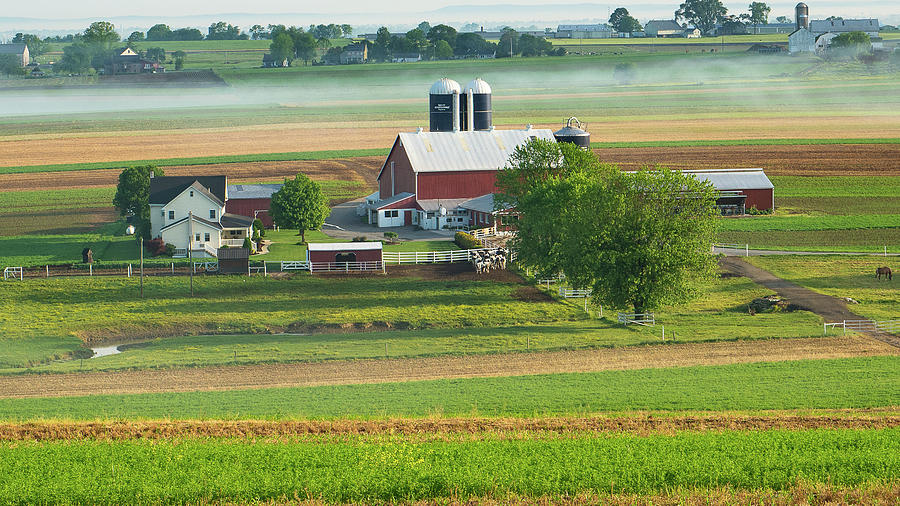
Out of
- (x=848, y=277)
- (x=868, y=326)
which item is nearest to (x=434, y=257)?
(x=848, y=277)

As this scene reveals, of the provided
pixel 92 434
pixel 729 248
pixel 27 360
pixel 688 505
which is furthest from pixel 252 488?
pixel 729 248

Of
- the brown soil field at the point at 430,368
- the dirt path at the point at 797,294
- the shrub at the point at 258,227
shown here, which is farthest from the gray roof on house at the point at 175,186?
the dirt path at the point at 797,294

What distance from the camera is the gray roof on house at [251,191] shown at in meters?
74.2

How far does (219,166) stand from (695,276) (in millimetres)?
62854

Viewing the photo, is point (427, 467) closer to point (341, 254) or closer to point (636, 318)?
point (636, 318)

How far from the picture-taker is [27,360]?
1711 inches

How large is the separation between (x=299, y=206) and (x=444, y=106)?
1962 cm

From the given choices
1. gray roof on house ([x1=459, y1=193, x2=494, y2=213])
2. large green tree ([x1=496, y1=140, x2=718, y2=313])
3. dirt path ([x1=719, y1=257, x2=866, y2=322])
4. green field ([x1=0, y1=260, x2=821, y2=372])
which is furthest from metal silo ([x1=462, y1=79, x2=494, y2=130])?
large green tree ([x1=496, y1=140, x2=718, y2=313])

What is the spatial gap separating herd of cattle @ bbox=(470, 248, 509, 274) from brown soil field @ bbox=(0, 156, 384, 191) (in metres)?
34.0

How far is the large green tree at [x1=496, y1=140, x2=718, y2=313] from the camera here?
4869 cm

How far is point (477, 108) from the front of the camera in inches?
3351

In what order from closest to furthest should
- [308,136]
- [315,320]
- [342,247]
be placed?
[315,320], [342,247], [308,136]

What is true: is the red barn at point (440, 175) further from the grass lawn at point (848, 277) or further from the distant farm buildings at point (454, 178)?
the grass lawn at point (848, 277)

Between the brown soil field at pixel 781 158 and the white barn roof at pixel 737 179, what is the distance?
51.1ft
